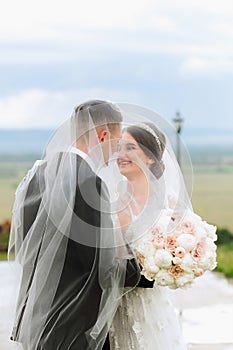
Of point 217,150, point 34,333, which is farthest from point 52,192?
point 217,150

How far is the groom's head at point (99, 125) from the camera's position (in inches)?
82.7

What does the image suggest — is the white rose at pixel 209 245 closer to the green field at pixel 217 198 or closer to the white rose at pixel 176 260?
the white rose at pixel 176 260

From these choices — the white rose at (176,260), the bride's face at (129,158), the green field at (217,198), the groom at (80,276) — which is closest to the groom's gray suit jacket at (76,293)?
the groom at (80,276)

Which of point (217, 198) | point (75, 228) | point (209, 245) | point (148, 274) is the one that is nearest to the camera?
point (75, 228)

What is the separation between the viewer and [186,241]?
222 cm

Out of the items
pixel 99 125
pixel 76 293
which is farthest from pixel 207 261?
pixel 99 125

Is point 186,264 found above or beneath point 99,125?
beneath

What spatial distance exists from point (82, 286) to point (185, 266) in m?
0.33

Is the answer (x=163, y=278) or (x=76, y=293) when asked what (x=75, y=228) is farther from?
(x=163, y=278)

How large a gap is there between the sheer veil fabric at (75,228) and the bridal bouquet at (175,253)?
35mm

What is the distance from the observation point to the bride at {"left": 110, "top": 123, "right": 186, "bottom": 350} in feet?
7.36

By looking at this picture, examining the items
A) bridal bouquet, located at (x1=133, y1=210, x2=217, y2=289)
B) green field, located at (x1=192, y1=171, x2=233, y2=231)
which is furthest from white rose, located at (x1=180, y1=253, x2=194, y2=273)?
green field, located at (x1=192, y1=171, x2=233, y2=231)

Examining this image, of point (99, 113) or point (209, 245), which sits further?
point (209, 245)

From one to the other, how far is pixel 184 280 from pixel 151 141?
18.5 inches
